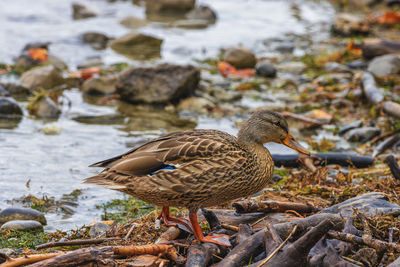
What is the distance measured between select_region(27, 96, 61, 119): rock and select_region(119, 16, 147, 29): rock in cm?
696

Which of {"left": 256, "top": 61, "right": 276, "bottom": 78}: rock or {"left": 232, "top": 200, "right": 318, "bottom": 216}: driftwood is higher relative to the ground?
{"left": 232, "top": 200, "right": 318, "bottom": 216}: driftwood

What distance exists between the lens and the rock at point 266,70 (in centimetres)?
1135

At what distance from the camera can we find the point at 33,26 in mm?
14891

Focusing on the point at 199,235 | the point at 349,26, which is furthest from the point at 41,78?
the point at 349,26

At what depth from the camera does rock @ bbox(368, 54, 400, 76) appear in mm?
10469

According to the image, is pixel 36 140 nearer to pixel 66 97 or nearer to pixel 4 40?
pixel 66 97

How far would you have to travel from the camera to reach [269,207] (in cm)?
469

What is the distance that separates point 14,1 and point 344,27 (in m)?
9.61

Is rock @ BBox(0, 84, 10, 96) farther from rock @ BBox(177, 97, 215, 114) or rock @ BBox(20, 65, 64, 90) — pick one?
rock @ BBox(177, 97, 215, 114)

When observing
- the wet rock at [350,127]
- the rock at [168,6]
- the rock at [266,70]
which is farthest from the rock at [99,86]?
the rock at [168,6]

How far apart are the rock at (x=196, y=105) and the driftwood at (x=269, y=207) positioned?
4.84 meters

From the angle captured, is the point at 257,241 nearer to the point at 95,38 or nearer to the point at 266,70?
the point at 266,70

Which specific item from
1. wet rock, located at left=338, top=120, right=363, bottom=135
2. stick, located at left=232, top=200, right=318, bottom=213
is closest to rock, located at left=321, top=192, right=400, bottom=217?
stick, located at left=232, top=200, right=318, bottom=213

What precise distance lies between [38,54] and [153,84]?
327 centimetres
